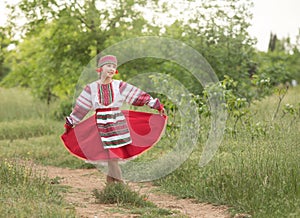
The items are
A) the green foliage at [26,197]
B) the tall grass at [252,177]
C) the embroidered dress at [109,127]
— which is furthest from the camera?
the embroidered dress at [109,127]

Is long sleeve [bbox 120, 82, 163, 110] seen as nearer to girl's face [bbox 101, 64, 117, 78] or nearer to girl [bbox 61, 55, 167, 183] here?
girl [bbox 61, 55, 167, 183]

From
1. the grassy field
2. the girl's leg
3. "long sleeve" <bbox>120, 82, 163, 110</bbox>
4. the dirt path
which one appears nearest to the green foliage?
the grassy field

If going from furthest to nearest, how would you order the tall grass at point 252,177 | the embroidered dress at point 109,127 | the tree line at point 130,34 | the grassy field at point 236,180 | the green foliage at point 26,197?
the tree line at point 130,34 < the embroidered dress at point 109,127 < the tall grass at point 252,177 < the grassy field at point 236,180 < the green foliage at point 26,197

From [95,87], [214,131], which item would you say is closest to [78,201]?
[95,87]

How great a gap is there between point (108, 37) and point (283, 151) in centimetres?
918

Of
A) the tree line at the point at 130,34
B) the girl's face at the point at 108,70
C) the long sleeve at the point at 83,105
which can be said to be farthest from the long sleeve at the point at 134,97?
the tree line at the point at 130,34

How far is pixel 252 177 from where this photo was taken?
584 centimetres

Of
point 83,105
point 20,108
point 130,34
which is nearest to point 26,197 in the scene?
point 83,105

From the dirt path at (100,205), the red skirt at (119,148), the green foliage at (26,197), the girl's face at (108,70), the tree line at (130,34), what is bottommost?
the dirt path at (100,205)

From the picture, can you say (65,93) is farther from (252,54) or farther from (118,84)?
(118,84)

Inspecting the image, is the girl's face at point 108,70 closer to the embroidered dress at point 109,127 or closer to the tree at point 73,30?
the embroidered dress at point 109,127

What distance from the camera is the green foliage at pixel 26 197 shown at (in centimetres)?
468

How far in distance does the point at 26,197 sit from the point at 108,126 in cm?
135

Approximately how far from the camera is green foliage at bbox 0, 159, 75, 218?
4684 mm
